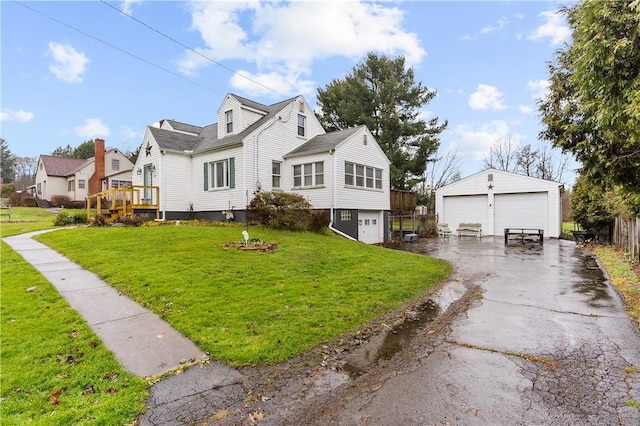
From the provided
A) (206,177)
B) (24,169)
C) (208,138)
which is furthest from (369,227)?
(24,169)

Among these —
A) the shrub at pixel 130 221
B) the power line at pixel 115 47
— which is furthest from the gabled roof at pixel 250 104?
the shrub at pixel 130 221

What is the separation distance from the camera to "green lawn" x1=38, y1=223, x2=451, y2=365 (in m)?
4.72

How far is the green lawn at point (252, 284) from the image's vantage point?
15.5ft

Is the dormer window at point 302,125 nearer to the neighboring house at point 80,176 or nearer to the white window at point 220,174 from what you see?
the white window at point 220,174

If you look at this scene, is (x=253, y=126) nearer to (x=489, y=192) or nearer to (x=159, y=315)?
(x=159, y=315)

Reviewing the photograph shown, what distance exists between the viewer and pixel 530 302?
6.81 m

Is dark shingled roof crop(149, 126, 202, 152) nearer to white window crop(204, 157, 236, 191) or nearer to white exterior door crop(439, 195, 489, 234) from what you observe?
white window crop(204, 157, 236, 191)

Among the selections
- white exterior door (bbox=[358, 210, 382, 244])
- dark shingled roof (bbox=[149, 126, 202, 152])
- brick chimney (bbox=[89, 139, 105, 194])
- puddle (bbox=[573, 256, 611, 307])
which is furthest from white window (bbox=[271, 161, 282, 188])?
brick chimney (bbox=[89, 139, 105, 194])

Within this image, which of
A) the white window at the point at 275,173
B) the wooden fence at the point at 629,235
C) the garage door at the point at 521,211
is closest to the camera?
the wooden fence at the point at 629,235

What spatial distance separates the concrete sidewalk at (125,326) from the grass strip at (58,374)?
0.17 metres

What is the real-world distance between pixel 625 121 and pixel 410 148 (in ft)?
90.5

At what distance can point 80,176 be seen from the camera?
37.2 metres

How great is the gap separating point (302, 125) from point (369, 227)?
7.29 meters

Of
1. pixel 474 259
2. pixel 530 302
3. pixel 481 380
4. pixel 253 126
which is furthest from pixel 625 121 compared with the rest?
pixel 253 126
